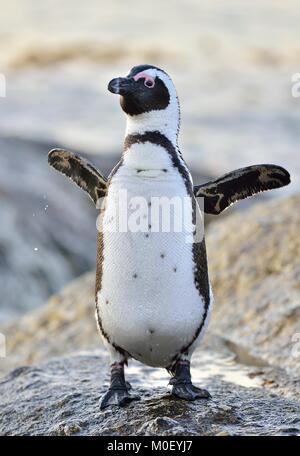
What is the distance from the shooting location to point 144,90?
388cm

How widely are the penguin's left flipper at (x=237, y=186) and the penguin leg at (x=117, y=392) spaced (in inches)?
29.3

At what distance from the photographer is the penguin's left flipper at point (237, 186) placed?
13.4 ft

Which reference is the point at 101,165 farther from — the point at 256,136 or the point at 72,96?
the point at 72,96

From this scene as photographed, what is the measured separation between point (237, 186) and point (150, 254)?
1.69ft

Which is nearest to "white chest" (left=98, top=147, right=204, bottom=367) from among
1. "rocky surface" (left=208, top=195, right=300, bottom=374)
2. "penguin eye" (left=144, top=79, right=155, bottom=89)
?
"penguin eye" (left=144, top=79, right=155, bottom=89)

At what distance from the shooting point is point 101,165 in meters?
14.1

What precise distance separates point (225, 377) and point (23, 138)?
10.1 metres

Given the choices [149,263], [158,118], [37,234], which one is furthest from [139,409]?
[37,234]

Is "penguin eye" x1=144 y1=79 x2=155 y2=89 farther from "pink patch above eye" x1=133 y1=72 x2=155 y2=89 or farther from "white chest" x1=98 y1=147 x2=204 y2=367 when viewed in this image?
"white chest" x1=98 y1=147 x2=204 y2=367

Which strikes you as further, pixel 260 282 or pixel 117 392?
pixel 260 282

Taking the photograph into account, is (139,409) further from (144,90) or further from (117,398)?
(144,90)

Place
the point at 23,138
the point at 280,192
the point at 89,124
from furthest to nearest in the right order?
1. the point at 89,124
2. the point at 23,138
3. the point at 280,192

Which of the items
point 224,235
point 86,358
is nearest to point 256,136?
point 224,235

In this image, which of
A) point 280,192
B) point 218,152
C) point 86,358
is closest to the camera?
point 86,358
